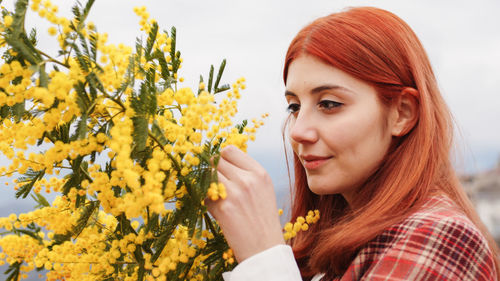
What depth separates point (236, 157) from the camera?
1.32m

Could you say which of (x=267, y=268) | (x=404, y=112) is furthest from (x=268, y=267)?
(x=404, y=112)

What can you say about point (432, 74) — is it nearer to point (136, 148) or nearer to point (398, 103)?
point (398, 103)

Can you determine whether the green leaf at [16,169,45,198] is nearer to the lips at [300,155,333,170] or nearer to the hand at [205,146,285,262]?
the hand at [205,146,285,262]

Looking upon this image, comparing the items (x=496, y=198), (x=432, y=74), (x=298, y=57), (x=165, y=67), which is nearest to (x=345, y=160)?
(x=298, y=57)

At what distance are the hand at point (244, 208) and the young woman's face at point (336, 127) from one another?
0.96 ft

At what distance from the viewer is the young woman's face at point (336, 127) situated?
4.96ft

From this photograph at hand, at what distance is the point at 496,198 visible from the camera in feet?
73.8

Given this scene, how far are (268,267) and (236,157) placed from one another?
34cm

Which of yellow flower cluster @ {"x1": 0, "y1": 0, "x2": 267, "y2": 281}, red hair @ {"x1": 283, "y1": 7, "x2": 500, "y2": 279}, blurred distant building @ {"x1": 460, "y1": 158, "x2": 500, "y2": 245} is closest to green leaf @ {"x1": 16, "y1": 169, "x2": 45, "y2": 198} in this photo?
yellow flower cluster @ {"x1": 0, "y1": 0, "x2": 267, "y2": 281}

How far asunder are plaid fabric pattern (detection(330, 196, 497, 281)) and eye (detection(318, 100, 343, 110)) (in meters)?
0.45

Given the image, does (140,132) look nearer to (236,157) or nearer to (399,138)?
(236,157)

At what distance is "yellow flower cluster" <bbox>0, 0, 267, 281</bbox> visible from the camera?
41.8 inches

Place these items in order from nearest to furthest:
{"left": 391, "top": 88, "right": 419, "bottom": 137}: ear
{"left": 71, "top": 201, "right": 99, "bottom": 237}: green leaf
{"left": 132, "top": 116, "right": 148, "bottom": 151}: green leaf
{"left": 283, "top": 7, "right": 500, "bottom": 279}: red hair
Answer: {"left": 132, "top": 116, "right": 148, "bottom": 151}: green leaf → {"left": 71, "top": 201, "right": 99, "bottom": 237}: green leaf → {"left": 283, "top": 7, "right": 500, "bottom": 279}: red hair → {"left": 391, "top": 88, "right": 419, "bottom": 137}: ear

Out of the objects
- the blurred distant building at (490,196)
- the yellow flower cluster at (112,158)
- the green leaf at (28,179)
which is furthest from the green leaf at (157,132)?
the blurred distant building at (490,196)
